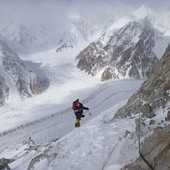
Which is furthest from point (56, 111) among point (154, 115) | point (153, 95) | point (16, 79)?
point (154, 115)

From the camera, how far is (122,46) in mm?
116812

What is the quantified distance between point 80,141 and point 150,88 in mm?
4337

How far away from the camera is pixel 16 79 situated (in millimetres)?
81062

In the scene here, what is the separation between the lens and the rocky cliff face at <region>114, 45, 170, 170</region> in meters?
11.6

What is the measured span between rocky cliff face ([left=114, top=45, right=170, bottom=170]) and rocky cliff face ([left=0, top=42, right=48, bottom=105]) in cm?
5594

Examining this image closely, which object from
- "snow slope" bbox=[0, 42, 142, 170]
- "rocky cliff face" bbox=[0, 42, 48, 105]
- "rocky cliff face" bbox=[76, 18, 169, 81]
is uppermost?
"rocky cliff face" bbox=[76, 18, 169, 81]

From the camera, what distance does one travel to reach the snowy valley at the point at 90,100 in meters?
14.7

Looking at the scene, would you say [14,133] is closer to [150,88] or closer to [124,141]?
[150,88]

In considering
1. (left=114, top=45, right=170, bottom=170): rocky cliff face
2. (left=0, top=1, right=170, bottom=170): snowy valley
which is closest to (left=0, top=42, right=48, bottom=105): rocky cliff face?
(left=0, top=1, right=170, bottom=170): snowy valley

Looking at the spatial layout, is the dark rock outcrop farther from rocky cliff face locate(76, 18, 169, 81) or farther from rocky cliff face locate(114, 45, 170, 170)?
rocky cliff face locate(76, 18, 169, 81)

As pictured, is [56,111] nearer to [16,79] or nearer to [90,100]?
[90,100]

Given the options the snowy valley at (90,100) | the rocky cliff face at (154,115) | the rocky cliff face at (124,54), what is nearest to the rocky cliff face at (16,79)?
the snowy valley at (90,100)

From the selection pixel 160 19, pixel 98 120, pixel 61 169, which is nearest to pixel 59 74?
pixel 98 120

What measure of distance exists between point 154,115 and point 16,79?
67.3 meters
